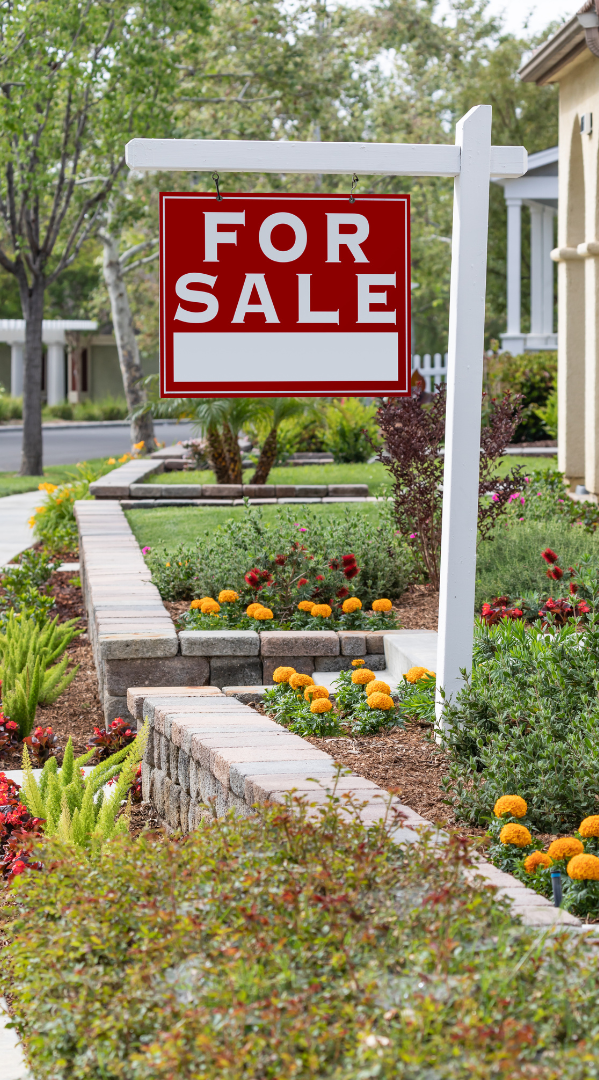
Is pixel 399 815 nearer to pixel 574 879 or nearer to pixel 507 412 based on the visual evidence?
pixel 574 879

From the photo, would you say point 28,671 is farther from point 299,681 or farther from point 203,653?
point 299,681

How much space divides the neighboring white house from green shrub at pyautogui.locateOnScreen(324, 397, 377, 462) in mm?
6502

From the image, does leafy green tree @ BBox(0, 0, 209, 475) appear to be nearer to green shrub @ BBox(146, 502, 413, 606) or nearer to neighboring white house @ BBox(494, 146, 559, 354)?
neighboring white house @ BBox(494, 146, 559, 354)

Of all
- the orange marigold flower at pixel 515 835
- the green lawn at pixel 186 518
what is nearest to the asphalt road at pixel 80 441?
the green lawn at pixel 186 518

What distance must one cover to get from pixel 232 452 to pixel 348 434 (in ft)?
11.5

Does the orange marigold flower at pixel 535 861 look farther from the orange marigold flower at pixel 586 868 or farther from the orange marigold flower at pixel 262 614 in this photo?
the orange marigold flower at pixel 262 614

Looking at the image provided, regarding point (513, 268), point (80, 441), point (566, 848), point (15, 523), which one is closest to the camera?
point (566, 848)

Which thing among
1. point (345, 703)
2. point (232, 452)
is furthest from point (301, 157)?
point (232, 452)

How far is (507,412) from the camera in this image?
642 centimetres

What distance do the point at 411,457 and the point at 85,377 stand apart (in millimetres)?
47897

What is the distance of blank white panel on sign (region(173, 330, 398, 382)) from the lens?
373 centimetres

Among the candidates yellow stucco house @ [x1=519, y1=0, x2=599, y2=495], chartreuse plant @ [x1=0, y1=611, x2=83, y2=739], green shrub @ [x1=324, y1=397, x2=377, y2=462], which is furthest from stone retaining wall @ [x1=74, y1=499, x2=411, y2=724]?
green shrub @ [x1=324, y1=397, x2=377, y2=462]

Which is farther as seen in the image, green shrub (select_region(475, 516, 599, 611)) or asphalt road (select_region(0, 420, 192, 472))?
asphalt road (select_region(0, 420, 192, 472))

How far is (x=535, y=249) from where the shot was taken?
2134 centimetres
